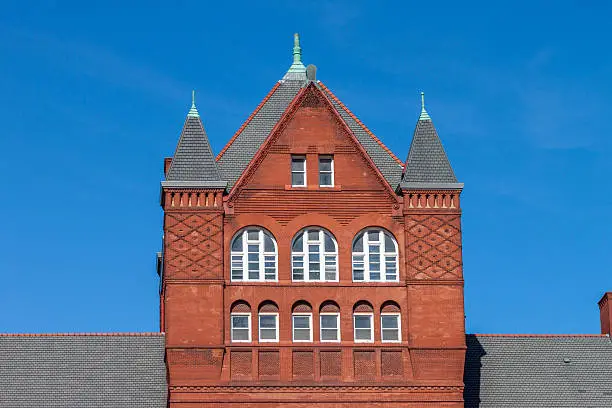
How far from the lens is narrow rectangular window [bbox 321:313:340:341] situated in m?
67.2

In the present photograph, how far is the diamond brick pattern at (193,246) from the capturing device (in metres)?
67.0

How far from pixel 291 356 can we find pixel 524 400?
954cm

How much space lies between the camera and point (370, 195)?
68750mm

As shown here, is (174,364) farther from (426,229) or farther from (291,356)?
(426,229)

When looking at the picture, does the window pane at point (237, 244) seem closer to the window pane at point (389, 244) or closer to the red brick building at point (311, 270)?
the red brick building at point (311, 270)

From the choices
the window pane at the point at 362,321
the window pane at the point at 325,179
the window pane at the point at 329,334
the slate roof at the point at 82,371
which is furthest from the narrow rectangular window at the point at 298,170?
the slate roof at the point at 82,371

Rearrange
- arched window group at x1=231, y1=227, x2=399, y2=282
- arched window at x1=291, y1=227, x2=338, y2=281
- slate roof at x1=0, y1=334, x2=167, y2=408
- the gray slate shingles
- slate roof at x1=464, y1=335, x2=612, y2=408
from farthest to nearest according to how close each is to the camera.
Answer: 1. slate roof at x1=464, y1=335, x2=612, y2=408
2. slate roof at x1=0, y1=334, x2=167, y2=408
3. the gray slate shingles
4. arched window at x1=291, y1=227, x2=338, y2=281
5. arched window group at x1=231, y1=227, x2=399, y2=282

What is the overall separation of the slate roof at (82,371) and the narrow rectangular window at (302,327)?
5723 millimetres

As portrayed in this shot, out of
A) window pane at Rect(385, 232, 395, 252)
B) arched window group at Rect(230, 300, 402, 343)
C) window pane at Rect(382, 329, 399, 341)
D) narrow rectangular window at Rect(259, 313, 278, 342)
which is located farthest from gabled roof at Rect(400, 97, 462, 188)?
narrow rectangular window at Rect(259, 313, 278, 342)

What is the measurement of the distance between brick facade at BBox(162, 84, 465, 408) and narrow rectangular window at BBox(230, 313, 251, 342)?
0.19m

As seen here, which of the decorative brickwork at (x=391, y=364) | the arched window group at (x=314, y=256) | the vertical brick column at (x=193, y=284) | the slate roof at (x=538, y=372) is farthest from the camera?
the slate roof at (x=538, y=372)

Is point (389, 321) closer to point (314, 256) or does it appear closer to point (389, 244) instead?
point (389, 244)

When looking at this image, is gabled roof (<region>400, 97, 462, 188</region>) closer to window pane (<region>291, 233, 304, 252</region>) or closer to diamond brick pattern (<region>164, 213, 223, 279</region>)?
window pane (<region>291, 233, 304, 252</region>)

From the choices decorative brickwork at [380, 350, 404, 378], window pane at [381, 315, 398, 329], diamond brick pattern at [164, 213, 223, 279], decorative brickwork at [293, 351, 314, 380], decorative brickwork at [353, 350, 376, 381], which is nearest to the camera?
decorative brickwork at [293, 351, 314, 380]
